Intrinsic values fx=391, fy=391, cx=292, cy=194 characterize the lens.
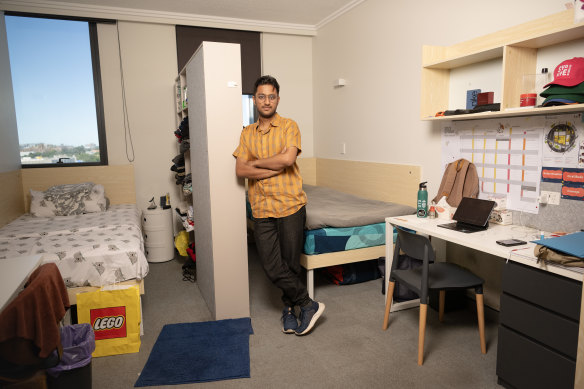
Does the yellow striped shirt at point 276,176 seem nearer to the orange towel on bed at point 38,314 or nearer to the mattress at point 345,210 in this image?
the mattress at point 345,210

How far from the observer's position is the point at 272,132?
252 centimetres

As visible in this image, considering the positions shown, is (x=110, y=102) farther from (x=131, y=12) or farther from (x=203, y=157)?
(x=203, y=157)

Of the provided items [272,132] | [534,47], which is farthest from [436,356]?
[534,47]

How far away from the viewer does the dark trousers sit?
253 cm

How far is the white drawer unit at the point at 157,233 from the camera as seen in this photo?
411 cm

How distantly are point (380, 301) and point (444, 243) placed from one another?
27.8 inches

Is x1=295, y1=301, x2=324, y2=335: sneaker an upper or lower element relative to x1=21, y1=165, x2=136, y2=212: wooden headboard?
lower

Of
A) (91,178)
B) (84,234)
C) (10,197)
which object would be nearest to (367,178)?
(84,234)

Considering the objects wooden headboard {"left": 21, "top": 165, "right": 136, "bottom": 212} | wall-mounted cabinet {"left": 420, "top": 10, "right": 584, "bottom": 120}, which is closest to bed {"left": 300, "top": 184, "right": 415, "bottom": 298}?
wall-mounted cabinet {"left": 420, "top": 10, "right": 584, "bottom": 120}

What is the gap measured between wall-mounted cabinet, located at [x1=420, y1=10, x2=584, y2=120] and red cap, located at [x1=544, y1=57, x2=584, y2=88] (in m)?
0.13

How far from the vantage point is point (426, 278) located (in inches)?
84.6

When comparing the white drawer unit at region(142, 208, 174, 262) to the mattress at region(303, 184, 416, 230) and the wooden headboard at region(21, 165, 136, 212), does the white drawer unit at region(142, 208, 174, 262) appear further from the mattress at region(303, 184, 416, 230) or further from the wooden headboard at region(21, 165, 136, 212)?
the mattress at region(303, 184, 416, 230)

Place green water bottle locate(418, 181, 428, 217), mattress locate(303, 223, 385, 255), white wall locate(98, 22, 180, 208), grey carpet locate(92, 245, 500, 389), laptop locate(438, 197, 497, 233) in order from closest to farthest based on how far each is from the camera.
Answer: grey carpet locate(92, 245, 500, 389), laptop locate(438, 197, 497, 233), green water bottle locate(418, 181, 428, 217), mattress locate(303, 223, 385, 255), white wall locate(98, 22, 180, 208)

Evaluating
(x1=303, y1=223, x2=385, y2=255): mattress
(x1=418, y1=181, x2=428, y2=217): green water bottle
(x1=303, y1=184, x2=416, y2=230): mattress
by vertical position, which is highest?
(x1=418, y1=181, x2=428, y2=217): green water bottle
